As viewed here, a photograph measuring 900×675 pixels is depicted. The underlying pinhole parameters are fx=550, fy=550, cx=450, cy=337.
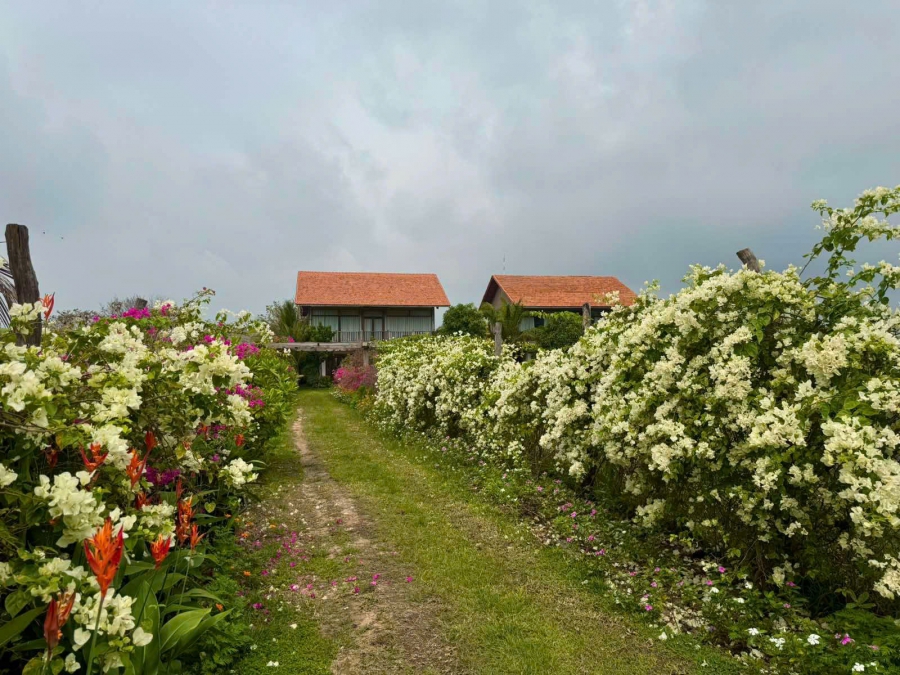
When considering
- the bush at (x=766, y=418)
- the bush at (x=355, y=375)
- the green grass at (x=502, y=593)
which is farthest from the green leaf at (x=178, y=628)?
the bush at (x=355, y=375)

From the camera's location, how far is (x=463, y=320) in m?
28.9

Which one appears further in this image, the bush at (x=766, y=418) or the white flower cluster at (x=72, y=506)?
the bush at (x=766, y=418)

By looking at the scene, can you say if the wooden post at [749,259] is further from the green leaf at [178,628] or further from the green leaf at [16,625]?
the green leaf at [16,625]

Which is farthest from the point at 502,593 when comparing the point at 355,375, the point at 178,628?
the point at 355,375

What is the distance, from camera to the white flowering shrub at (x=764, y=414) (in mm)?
3369

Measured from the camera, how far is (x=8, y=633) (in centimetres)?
229

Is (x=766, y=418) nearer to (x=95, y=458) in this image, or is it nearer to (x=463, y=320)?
(x=95, y=458)

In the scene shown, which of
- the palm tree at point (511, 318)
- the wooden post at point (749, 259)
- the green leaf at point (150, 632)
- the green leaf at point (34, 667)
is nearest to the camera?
the green leaf at point (34, 667)

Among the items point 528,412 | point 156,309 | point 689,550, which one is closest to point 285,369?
point 156,309

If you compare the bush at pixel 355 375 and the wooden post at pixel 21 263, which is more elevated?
the wooden post at pixel 21 263

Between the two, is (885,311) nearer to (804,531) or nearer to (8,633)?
(804,531)

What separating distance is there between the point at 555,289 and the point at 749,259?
2705 cm

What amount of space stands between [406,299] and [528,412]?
77.9ft

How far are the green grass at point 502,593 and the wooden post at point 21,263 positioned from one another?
3.70 metres
